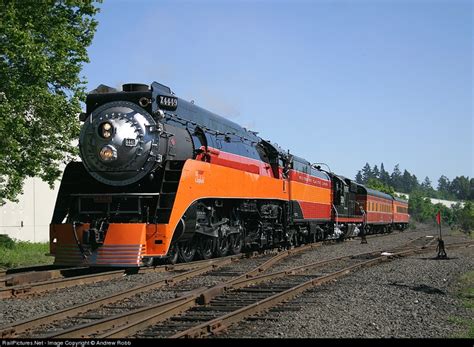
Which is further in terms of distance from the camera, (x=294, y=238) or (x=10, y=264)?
(x=294, y=238)

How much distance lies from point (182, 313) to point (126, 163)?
17.7ft

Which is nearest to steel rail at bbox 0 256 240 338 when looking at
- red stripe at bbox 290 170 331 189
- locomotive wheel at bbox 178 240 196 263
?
locomotive wheel at bbox 178 240 196 263

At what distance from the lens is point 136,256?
11.7 m

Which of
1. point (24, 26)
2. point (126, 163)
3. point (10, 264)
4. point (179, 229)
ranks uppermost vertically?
point (24, 26)

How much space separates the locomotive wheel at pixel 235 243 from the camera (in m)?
17.1

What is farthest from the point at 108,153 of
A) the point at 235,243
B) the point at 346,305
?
the point at 346,305

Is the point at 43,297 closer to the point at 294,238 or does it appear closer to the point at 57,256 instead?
the point at 57,256

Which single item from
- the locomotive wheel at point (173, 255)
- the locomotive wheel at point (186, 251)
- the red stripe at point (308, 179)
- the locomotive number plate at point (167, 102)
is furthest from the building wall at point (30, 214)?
the locomotive number plate at point (167, 102)

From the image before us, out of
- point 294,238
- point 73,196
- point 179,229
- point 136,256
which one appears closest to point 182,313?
point 136,256

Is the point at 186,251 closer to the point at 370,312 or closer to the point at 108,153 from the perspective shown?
the point at 108,153

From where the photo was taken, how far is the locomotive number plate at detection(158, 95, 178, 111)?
1307 cm

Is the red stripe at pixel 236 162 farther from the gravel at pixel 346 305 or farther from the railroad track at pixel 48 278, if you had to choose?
the gravel at pixel 346 305

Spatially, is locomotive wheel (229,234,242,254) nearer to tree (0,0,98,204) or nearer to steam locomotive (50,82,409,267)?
steam locomotive (50,82,409,267)

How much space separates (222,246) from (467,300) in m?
7.99
